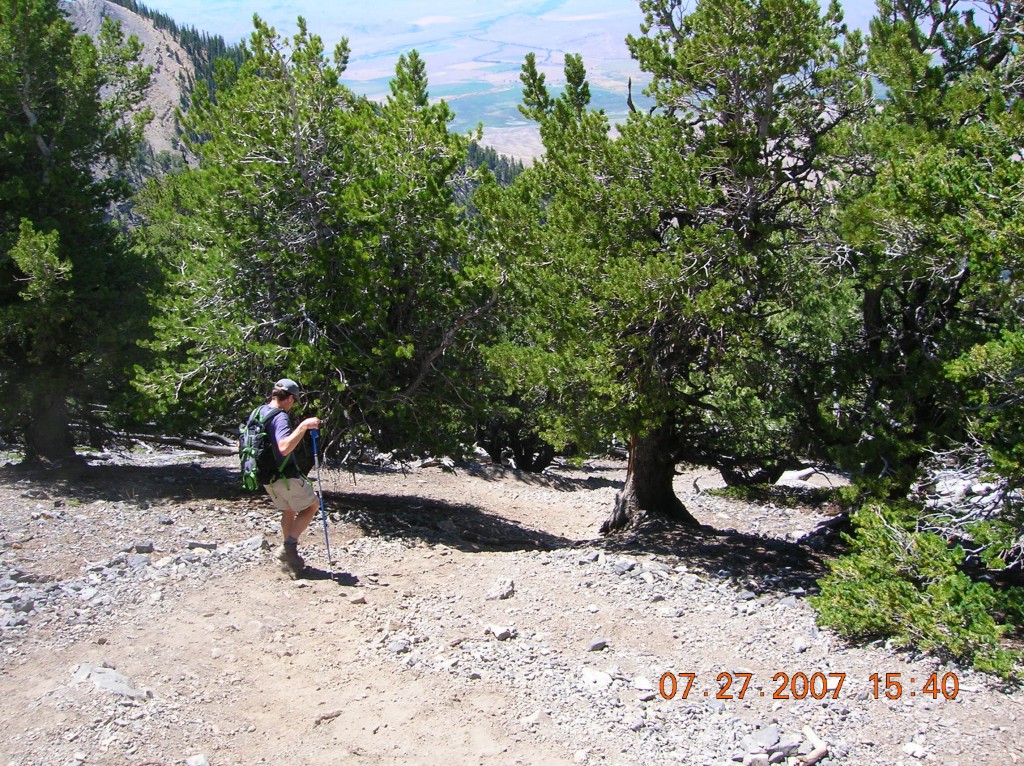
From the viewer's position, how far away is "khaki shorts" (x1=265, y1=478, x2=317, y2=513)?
8242 millimetres

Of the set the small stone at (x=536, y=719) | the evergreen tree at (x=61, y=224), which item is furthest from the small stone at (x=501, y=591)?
the evergreen tree at (x=61, y=224)

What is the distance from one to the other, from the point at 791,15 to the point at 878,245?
274 cm

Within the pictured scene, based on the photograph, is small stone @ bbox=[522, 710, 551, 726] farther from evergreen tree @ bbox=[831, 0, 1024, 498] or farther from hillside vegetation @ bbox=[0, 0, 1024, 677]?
evergreen tree @ bbox=[831, 0, 1024, 498]

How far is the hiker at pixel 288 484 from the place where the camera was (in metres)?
8.02

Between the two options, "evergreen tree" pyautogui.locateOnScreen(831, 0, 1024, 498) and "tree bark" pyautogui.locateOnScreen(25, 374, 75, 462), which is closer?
"evergreen tree" pyautogui.locateOnScreen(831, 0, 1024, 498)

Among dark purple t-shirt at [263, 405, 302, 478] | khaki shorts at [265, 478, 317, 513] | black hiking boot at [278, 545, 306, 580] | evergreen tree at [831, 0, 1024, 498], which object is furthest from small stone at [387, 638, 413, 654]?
evergreen tree at [831, 0, 1024, 498]

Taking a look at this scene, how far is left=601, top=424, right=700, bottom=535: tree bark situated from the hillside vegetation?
44 millimetres

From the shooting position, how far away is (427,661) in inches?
263

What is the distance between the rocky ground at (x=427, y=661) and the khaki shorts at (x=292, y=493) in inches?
28.9

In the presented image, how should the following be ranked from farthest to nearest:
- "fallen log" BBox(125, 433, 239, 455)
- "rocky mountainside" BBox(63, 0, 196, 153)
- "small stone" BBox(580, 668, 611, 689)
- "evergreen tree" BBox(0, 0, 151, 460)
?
1. "rocky mountainside" BBox(63, 0, 196, 153)
2. "fallen log" BBox(125, 433, 239, 455)
3. "evergreen tree" BBox(0, 0, 151, 460)
4. "small stone" BBox(580, 668, 611, 689)

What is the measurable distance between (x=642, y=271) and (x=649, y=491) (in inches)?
189

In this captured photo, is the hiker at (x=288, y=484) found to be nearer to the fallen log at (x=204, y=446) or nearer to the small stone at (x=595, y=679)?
the small stone at (x=595, y=679)

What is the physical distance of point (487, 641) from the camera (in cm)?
712
